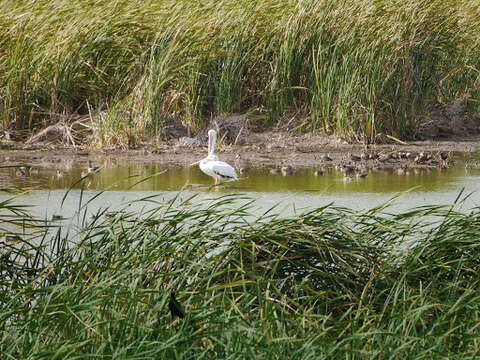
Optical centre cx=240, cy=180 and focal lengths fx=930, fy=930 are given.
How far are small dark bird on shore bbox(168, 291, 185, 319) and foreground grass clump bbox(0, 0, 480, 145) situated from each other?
6939 millimetres

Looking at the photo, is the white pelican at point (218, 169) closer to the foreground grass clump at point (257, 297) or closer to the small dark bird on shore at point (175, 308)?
the foreground grass clump at point (257, 297)

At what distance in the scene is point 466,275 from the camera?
366cm

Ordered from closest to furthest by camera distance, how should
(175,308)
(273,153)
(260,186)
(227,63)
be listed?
1. (175,308)
2. (260,186)
3. (273,153)
4. (227,63)

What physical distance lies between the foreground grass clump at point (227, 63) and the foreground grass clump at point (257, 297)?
623 cm

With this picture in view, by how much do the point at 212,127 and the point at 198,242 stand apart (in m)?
6.97

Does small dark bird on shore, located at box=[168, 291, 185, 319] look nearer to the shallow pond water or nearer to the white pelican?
the shallow pond water

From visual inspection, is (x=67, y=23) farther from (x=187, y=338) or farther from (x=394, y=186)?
(x=187, y=338)

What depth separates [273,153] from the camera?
33.0ft

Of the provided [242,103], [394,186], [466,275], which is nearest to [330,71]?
[242,103]

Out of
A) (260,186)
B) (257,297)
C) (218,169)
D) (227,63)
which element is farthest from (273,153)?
(257,297)

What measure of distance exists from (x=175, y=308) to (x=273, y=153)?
7.03 metres

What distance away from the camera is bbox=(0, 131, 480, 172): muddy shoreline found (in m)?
9.30

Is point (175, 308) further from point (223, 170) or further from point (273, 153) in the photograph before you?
point (273, 153)

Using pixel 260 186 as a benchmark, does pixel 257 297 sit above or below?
below
